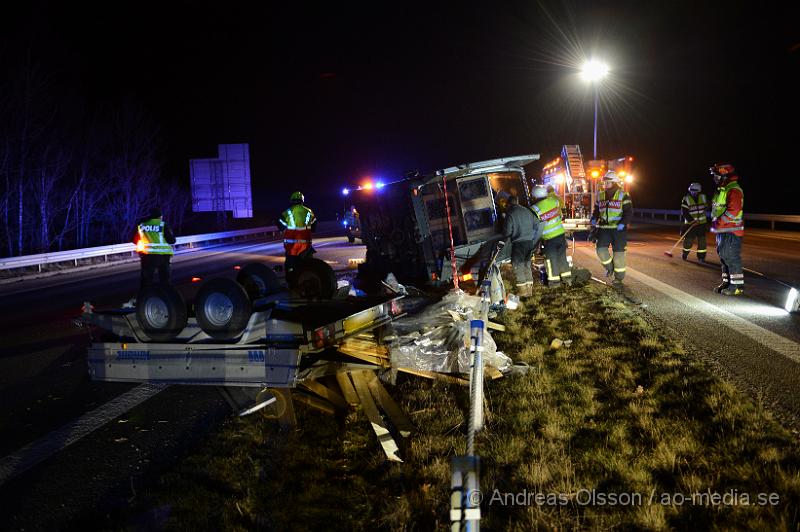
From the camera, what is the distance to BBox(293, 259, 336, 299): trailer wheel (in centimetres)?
516

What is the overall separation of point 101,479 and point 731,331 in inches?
243

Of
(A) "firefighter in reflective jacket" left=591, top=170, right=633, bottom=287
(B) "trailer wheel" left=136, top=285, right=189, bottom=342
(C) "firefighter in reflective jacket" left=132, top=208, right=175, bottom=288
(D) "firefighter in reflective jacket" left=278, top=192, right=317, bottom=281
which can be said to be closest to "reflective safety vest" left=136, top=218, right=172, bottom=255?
(C) "firefighter in reflective jacket" left=132, top=208, right=175, bottom=288

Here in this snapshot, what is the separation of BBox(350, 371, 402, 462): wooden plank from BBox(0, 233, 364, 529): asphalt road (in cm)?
122

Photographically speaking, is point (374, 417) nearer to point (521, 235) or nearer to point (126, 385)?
point (126, 385)

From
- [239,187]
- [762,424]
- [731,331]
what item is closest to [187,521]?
[762,424]

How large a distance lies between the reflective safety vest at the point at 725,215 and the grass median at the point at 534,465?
4.06m

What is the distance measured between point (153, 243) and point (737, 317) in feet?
28.7

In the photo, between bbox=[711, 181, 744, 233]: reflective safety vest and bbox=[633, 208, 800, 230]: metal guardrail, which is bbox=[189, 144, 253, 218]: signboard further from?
bbox=[633, 208, 800, 230]: metal guardrail

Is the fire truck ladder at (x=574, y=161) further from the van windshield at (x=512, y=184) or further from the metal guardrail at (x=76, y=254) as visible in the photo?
the metal guardrail at (x=76, y=254)

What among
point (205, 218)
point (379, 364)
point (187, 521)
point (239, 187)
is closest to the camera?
point (187, 521)

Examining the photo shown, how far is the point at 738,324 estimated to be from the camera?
6277mm

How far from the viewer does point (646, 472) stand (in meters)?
3.16

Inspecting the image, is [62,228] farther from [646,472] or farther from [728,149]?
[728,149]

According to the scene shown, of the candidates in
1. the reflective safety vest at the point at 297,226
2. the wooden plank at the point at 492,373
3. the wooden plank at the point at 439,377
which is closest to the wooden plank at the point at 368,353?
the wooden plank at the point at 439,377
